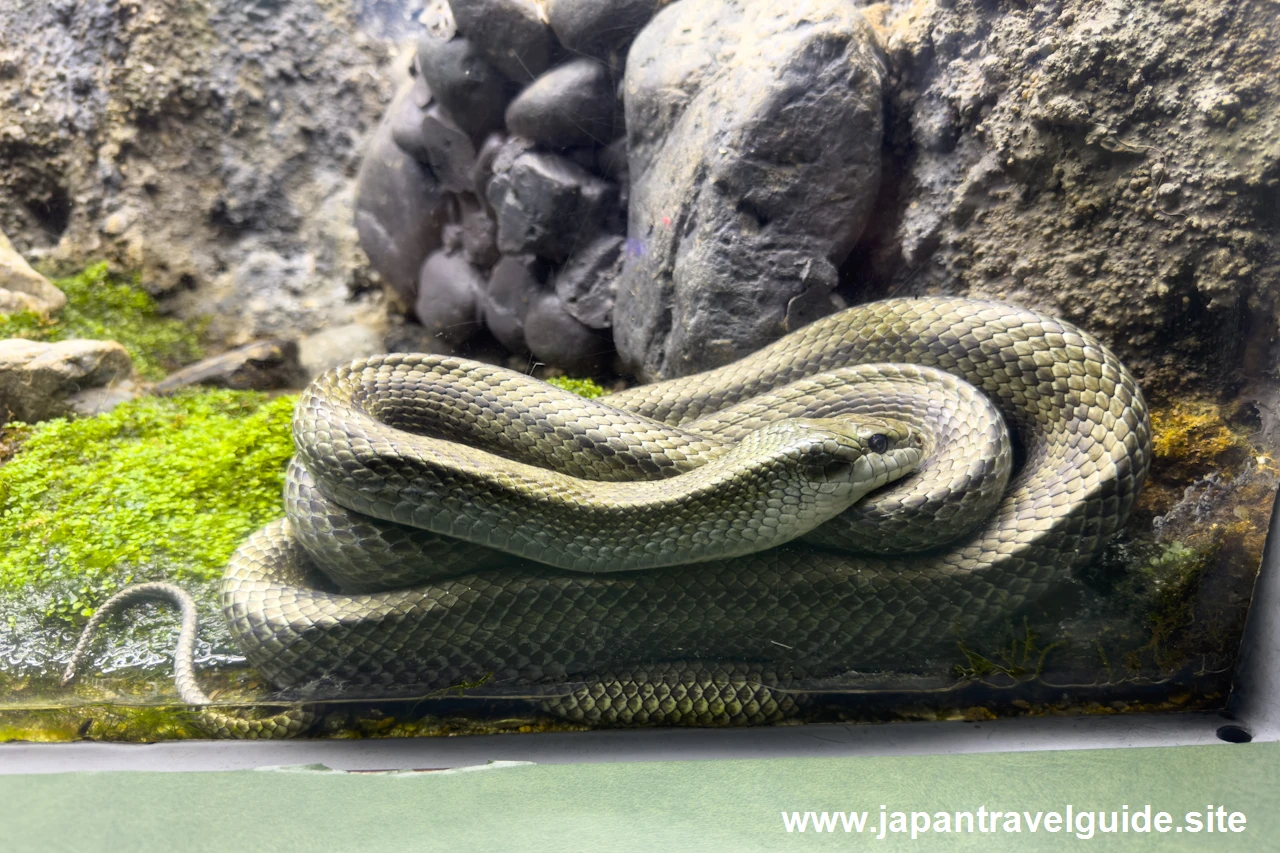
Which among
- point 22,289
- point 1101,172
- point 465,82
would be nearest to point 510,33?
point 465,82

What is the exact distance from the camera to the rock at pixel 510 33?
1.42 m

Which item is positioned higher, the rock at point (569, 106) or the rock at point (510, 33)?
the rock at point (510, 33)

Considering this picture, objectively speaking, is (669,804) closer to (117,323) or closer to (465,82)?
(465,82)

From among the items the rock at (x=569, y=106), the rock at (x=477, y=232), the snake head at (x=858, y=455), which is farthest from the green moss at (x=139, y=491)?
the snake head at (x=858, y=455)

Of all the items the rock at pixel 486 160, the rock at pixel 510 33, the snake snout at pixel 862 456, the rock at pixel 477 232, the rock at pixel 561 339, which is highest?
the rock at pixel 510 33

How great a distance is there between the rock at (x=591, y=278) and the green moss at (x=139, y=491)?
888 mm

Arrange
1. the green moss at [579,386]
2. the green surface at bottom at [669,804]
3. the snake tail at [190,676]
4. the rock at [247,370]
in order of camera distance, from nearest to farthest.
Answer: the green surface at bottom at [669,804] < the snake tail at [190,676] < the green moss at [579,386] < the rock at [247,370]

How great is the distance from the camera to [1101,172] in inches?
59.3

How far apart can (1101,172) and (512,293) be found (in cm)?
130

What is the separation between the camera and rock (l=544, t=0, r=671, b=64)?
1407 mm

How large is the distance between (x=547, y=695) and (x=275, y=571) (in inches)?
27.4

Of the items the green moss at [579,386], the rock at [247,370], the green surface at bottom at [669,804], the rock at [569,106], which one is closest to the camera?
the green surface at bottom at [669,804]

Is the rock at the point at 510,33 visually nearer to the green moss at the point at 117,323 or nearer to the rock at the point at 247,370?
the rock at the point at 247,370

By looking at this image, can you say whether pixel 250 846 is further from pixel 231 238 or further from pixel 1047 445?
pixel 1047 445
